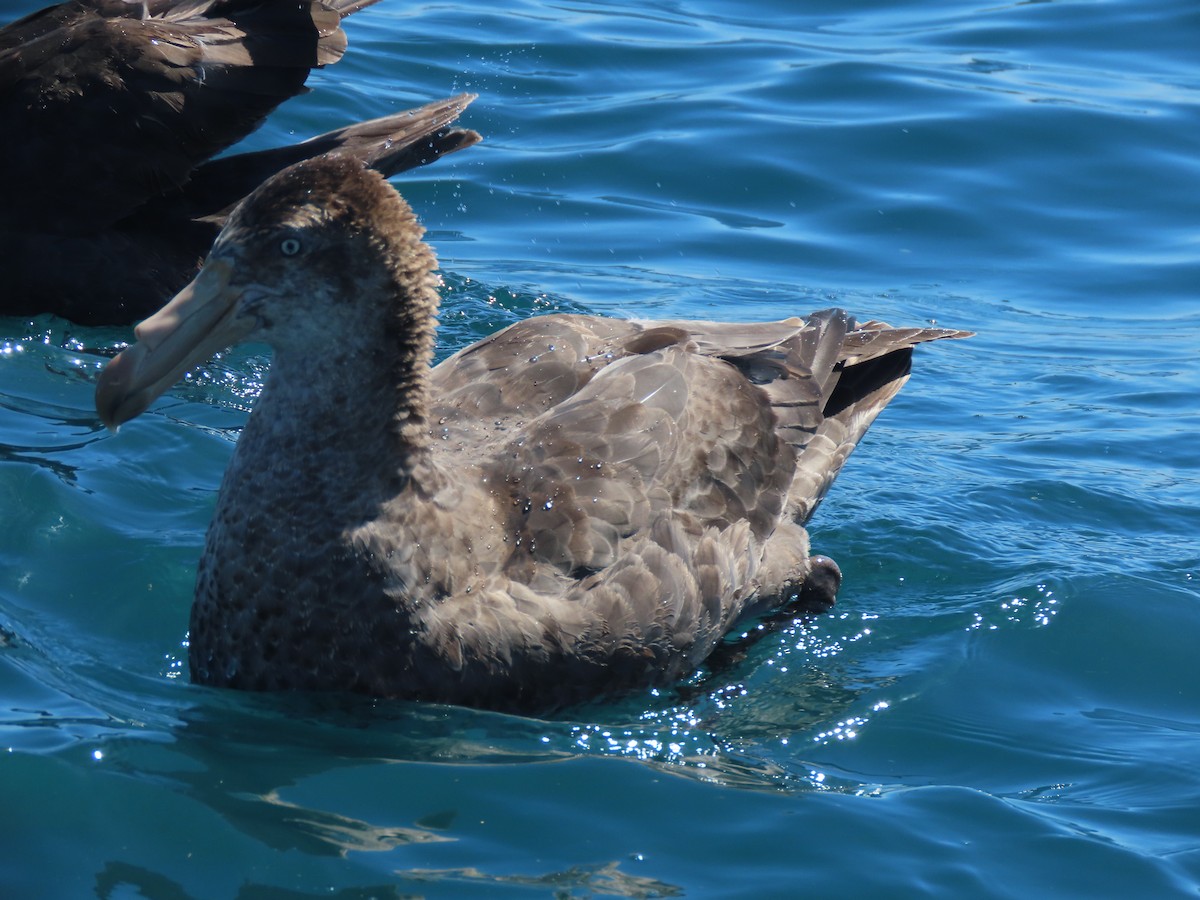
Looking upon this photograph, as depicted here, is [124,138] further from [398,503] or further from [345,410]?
[398,503]

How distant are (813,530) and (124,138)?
358 cm

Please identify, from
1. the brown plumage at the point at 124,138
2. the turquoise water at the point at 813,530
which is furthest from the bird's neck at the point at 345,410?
the brown plumage at the point at 124,138

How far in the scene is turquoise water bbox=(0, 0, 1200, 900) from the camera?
14.2 ft

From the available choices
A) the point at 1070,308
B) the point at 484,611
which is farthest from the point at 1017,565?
the point at 1070,308

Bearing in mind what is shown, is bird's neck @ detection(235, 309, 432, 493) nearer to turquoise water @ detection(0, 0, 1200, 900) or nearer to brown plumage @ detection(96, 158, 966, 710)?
brown plumage @ detection(96, 158, 966, 710)

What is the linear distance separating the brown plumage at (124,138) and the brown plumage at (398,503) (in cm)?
276

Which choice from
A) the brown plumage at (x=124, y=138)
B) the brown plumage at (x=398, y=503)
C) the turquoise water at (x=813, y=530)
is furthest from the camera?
the brown plumage at (x=124, y=138)

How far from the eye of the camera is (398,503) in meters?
4.83

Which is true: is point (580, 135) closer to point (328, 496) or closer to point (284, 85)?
point (284, 85)

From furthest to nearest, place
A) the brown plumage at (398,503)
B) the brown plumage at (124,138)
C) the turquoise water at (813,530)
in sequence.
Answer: the brown plumage at (124,138) → the brown plumage at (398,503) → the turquoise water at (813,530)

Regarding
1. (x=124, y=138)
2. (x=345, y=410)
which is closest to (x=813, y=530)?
(x=345, y=410)

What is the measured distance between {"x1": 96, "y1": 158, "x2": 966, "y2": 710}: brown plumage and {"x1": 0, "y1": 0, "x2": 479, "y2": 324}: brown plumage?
9.06ft

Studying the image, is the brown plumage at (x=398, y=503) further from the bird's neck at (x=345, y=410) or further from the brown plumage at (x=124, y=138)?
the brown plumage at (x=124, y=138)

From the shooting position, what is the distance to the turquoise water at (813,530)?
14.2 feet
